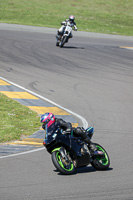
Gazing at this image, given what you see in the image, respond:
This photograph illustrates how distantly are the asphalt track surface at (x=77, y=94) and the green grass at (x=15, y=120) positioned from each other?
5.42 feet

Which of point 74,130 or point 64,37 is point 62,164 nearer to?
point 74,130

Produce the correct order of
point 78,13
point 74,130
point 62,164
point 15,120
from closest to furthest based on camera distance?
point 62,164 → point 74,130 → point 15,120 → point 78,13

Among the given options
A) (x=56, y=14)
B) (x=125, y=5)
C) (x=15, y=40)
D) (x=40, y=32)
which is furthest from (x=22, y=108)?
(x=125, y=5)

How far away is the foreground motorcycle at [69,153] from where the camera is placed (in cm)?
891

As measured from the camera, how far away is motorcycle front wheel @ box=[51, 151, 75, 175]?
8781 millimetres

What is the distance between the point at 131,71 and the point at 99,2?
27996 millimetres

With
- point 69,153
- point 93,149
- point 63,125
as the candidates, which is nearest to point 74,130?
point 63,125

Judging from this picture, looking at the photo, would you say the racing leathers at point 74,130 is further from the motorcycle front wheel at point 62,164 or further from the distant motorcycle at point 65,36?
the distant motorcycle at point 65,36

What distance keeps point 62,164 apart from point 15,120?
5.66 m

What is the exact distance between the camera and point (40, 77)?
20.4m

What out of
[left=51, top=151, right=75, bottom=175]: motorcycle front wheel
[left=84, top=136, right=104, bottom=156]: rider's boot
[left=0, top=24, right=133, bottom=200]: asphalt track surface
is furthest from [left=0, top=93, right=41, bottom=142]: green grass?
[left=51, top=151, right=75, bottom=175]: motorcycle front wheel

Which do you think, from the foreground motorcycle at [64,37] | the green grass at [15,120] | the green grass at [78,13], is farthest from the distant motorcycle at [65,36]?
the green grass at [15,120]

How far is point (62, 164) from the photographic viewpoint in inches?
350

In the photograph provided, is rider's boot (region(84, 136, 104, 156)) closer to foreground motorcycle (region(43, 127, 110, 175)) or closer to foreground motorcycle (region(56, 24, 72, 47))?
foreground motorcycle (region(43, 127, 110, 175))
